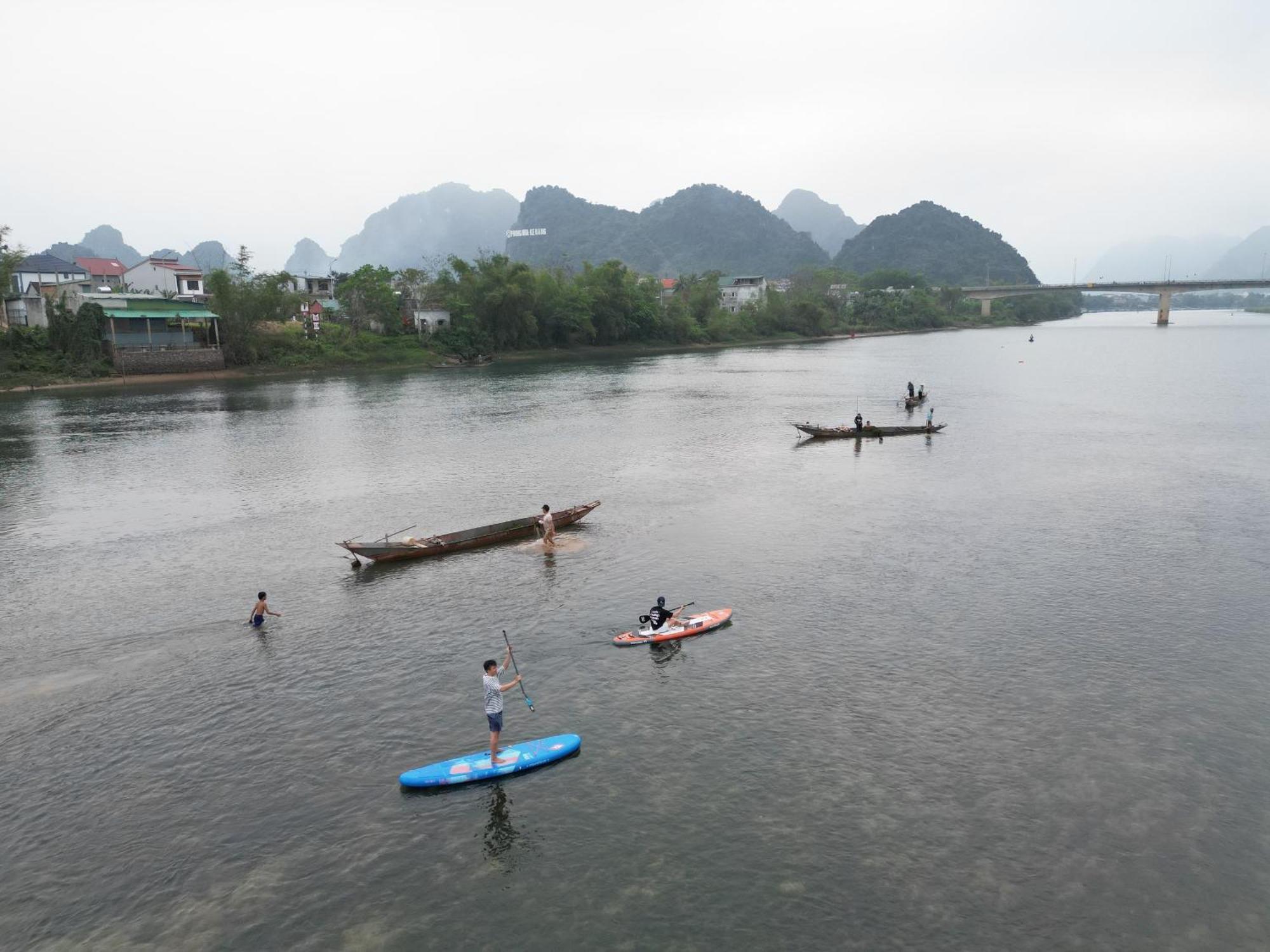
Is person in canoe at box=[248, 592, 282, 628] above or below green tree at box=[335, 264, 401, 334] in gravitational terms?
below

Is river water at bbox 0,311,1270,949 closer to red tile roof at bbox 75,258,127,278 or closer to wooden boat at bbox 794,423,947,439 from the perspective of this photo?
wooden boat at bbox 794,423,947,439

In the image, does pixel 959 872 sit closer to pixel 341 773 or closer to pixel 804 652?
pixel 804 652

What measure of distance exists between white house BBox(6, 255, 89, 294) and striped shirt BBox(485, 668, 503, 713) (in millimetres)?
109668

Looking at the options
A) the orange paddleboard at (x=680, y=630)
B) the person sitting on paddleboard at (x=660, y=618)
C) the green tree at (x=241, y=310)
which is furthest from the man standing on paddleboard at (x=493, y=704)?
the green tree at (x=241, y=310)

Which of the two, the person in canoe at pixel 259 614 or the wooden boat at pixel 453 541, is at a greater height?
the wooden boat at pixel 453 541

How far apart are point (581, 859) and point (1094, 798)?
35.9 ft

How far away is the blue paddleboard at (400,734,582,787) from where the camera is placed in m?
17.0

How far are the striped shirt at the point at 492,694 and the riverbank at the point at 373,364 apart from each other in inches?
3564

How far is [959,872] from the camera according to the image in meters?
14.5

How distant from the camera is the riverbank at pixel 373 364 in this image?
86.7 meters

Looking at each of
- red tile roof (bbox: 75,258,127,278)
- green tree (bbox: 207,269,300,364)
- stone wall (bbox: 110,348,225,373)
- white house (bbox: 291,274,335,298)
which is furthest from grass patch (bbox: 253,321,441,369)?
red tile roof (bbox: 75,258,127,278)

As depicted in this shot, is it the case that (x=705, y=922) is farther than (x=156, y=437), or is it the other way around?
(x=156, y=437)

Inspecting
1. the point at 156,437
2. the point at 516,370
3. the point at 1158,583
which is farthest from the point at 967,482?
the point at 516,370

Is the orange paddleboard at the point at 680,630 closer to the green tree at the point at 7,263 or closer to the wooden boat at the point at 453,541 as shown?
the wooden boat at the point at 453,541
